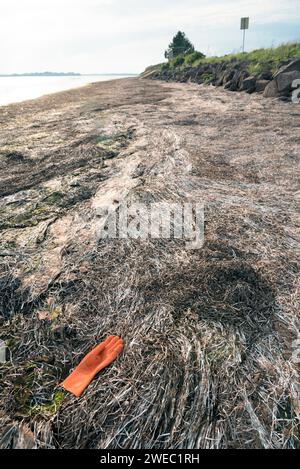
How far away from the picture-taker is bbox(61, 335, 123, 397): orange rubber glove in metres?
1.89

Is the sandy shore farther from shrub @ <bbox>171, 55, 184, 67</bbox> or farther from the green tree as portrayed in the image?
the green tree

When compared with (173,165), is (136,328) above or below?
below

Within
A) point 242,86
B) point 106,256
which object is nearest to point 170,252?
point 106,256

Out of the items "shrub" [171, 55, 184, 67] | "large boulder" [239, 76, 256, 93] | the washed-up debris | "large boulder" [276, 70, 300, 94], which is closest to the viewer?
the washed-up debris

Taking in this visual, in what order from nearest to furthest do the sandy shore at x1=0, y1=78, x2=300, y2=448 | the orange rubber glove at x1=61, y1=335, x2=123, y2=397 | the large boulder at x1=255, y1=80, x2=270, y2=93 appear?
1. the sandy shore at x1=0, y1=78, x2=300, y2=448
2. the orange rubber glove at x1=61, y1=335, x2=123, y2=397
3. the large boulder at x1=255, y1=80, x2=270, y2=93

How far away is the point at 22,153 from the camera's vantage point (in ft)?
21.9

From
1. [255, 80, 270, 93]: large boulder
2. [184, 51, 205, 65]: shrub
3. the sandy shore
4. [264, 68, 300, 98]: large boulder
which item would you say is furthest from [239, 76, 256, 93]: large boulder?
[184, 51, 205, 65]: shrub

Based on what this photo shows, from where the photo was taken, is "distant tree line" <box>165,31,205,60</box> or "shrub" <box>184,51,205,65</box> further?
"distant tree line" <box>165,31,205,60</box>

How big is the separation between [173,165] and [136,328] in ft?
11.8

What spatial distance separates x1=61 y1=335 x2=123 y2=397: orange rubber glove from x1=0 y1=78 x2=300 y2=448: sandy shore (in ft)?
0.17

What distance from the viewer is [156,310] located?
238 centimetres

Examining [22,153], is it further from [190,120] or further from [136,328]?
[136,328]

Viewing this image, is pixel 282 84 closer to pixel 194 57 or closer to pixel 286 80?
pixel 286 80

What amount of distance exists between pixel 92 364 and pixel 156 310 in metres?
0.62
